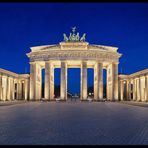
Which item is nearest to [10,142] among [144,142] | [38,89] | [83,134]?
[83,134]

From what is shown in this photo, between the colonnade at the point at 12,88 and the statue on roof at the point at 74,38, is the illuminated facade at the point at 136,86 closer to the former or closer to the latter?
the statue on roof at the point at 74,38

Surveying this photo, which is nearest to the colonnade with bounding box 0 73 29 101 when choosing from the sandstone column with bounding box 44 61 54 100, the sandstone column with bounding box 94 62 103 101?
the sandstone column with bounding box 44 61 54 100

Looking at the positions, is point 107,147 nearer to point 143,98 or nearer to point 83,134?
point 83,134

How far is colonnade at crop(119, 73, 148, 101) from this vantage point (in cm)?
7609

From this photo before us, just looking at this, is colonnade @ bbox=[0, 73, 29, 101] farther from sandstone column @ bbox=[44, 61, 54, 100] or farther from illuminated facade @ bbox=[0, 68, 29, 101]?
sandstone column @ bbox=[44, 61, 54, 100]

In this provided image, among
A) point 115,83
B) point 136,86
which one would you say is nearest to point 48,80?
point 115,83

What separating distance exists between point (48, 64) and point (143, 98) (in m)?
27.1

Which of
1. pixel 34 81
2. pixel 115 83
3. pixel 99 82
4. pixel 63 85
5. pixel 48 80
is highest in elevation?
pixel 48 80

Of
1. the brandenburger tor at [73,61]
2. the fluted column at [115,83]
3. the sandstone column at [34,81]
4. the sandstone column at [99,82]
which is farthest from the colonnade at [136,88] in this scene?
the sandstone column at [34,81]

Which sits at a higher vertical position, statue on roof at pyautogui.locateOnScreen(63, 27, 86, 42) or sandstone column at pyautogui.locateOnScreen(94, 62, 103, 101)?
statue on roof at pyautogui.locateOnScreen(63, 27, 86, 42)

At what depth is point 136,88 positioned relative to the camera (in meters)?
84.0

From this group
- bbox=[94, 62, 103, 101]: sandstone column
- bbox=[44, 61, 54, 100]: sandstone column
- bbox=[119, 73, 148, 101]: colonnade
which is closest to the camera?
bbox=[119, 73, 148, 101]: colonnade

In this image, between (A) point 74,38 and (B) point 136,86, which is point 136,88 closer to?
(B) point 136,86

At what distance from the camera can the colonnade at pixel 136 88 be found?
7609 cm
